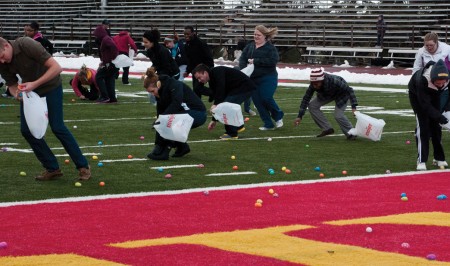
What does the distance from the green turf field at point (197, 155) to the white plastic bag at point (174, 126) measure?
1.19 feet

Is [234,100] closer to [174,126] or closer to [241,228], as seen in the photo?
[174,126]

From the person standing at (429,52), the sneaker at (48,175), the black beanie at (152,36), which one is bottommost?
the sneaker at (48,175)

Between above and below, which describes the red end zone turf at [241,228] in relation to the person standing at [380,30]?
above

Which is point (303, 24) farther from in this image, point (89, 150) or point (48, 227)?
point (48, 227)

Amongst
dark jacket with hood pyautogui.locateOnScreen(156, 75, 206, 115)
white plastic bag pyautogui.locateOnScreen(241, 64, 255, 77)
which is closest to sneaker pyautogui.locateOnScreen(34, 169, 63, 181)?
dark jacket with hood pyautogui.locateOnScreen(156, 75, 206, 115)

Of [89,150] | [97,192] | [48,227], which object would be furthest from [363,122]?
[48,227]

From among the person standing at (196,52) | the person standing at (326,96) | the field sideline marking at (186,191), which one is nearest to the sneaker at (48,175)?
A: the field sideline marking at (186,191)

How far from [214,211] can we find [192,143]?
613 cm

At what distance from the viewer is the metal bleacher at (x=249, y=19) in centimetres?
4547

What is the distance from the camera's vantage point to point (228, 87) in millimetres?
16453

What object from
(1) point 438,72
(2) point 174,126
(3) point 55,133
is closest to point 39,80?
(3) point 55,133

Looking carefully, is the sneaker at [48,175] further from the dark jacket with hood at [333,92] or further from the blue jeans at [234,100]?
the dark jacket with hood at [333,92]

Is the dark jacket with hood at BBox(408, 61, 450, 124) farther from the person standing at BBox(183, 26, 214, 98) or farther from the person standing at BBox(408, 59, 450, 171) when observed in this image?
the person standing at BBox(183, 26, 214, 98)

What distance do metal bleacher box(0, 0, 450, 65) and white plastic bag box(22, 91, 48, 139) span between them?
3196cm
